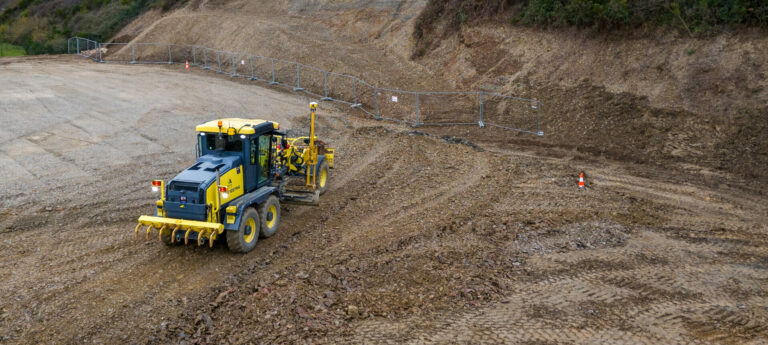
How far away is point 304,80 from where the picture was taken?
29625 mm

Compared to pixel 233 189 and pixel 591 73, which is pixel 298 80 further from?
pixel 233 189

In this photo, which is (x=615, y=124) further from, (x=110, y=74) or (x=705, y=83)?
(x=110, y=74)

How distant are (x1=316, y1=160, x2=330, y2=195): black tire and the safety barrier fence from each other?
883 cm

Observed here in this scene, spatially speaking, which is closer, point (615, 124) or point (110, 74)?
point (615, 124)

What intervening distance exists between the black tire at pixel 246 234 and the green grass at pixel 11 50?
38.3 metres

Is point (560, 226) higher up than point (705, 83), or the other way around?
point (705, 83)

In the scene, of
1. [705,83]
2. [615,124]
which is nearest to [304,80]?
[615,124]

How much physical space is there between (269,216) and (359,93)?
50.6 ft

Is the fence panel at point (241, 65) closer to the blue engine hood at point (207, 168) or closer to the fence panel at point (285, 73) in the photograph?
the fence panel at point (285, 73)

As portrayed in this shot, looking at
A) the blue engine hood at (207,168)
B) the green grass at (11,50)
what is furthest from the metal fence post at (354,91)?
the green grass at (11,50)

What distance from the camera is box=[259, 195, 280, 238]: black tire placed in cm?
1223

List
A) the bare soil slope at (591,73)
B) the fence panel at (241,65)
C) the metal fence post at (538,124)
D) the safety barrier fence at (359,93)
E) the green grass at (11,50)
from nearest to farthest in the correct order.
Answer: the bare soil slope at (591,73), the metal fence post at (538,124), the safety barrier fence at (359,93), the fence panel at (241,65), the green grass at (11,50)

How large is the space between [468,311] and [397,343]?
60.7 inches

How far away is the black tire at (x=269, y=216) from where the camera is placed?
481 inches
